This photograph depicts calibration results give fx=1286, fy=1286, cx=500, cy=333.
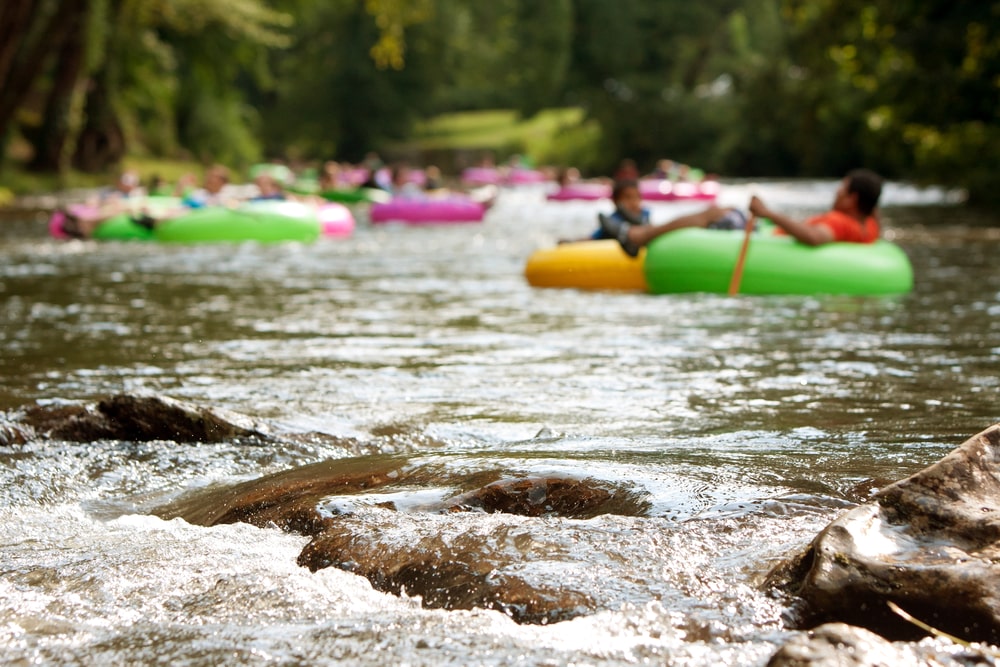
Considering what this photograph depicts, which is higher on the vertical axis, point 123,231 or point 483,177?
point 123,231

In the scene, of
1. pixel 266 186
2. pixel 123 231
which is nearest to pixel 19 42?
pixel 266 186

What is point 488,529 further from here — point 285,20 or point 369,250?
point 285,20

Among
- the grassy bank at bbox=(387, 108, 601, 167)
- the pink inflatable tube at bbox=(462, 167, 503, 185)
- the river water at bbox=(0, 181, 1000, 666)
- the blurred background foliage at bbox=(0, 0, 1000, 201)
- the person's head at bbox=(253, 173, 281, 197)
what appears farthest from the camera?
the grassy bank at bbox=(387, 108, 601, 167)

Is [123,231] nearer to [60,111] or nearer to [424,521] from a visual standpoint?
[60,111]

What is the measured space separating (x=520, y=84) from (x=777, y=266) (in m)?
43.4

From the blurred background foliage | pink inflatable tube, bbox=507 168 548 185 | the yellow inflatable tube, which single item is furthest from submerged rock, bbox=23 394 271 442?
pink inflatable tube, bbox=507 168 548 185

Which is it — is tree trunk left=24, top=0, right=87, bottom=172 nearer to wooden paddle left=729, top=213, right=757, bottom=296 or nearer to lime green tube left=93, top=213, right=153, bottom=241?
lime green tube left=93, top=213, right=153, bottom=241

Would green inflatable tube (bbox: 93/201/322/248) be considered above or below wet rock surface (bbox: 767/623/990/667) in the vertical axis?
below

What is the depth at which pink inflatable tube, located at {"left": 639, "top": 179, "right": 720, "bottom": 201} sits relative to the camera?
29.5 metres

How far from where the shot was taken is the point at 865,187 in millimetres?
9914

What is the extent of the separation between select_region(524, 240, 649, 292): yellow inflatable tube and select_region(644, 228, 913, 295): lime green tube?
1.22ft

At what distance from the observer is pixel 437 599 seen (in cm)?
318

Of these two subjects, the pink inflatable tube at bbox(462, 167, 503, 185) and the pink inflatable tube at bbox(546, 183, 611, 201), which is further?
the pink inflatable tube at bbox(462, 167, 503, 185)

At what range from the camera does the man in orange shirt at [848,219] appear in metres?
9.92
